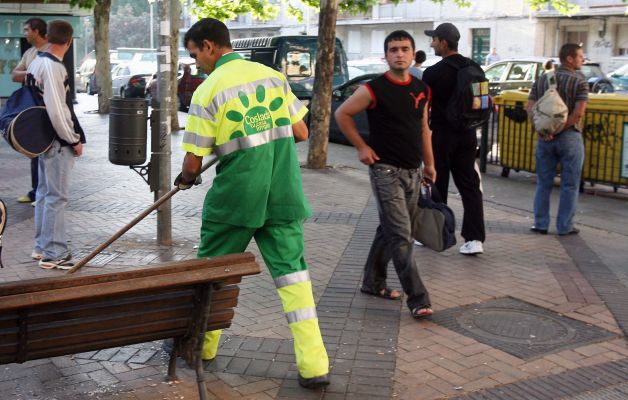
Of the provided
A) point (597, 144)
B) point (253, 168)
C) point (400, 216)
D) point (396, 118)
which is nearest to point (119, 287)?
point (253, 168)

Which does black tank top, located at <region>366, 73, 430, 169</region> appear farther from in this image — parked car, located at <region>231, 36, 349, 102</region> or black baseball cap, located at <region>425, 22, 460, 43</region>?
parked car, located at <region>231, 36, 349, 102</region>

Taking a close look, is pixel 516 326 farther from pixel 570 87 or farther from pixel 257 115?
pixel 570 87

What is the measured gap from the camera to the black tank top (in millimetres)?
5594

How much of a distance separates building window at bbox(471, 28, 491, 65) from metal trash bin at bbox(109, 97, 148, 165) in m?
39.7

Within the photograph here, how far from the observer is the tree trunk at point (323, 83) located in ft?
40.0

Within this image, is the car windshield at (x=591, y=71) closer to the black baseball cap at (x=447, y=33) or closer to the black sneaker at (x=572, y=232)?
the black sneaker at (x=572, y=232)

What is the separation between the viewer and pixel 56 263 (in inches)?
268

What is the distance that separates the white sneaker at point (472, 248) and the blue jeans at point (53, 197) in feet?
11.0

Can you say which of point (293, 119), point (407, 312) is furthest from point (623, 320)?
point (293, 119)

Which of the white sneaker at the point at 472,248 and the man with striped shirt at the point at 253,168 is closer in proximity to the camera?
the man with striped shirt at the point at 253,168

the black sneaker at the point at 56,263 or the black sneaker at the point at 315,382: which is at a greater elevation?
the black sneaker at the point at 56,263

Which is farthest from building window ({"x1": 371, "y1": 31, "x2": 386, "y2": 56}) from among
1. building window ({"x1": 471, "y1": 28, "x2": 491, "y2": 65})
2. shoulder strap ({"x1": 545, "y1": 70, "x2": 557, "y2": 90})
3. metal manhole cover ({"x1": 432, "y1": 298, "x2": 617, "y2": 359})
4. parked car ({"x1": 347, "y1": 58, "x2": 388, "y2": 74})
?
metal manhole cover ({"x1": 432, "y1": 298, "x2": 617, "y2": 359})

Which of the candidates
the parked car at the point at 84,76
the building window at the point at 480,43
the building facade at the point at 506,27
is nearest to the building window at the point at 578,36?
the building facade at the point at 506,27

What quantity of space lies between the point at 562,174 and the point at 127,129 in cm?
413
